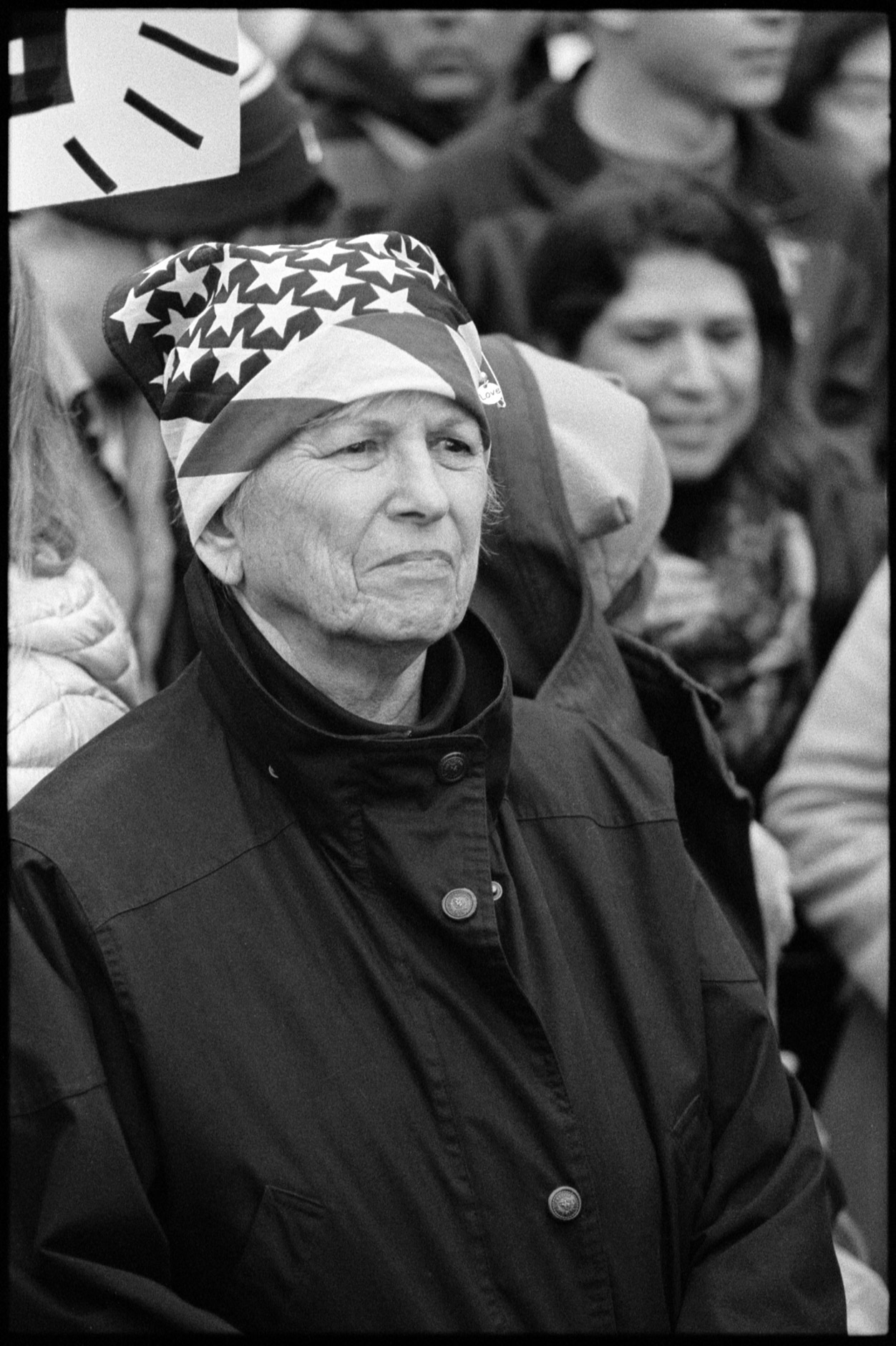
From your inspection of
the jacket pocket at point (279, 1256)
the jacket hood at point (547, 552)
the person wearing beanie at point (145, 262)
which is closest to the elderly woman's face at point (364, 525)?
the jacket hood at point (547, 552)

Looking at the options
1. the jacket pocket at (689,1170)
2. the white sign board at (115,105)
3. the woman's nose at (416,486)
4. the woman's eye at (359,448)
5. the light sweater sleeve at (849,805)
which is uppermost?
the white sign board at (115,105)

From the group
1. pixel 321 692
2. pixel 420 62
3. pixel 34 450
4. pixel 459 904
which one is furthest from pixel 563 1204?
pixel 420 62

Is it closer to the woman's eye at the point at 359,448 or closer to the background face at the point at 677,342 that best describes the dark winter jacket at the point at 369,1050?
the woman's eye at the point at 359,448

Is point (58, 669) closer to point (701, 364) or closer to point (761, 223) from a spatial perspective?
point (701, 364)

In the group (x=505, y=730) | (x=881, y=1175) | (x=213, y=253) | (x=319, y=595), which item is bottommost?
(x=881, y=1175)

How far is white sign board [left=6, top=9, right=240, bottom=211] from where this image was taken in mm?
2262

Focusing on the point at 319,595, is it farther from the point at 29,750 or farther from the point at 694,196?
the point at 694,196

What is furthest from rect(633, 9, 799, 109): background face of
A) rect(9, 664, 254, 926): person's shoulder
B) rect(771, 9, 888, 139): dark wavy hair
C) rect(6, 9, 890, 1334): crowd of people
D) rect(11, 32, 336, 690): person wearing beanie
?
rect(9, 664, 254, 926): person's shoulder

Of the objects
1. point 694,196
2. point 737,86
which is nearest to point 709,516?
point 694,196

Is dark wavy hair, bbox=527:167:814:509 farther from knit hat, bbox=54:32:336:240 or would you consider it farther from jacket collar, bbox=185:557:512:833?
jacket collar, bbox=185:557:512:833

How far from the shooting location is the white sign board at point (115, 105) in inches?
89.0

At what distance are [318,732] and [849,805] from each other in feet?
6.06

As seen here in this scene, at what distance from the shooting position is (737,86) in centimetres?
403

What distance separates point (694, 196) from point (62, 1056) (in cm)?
250
